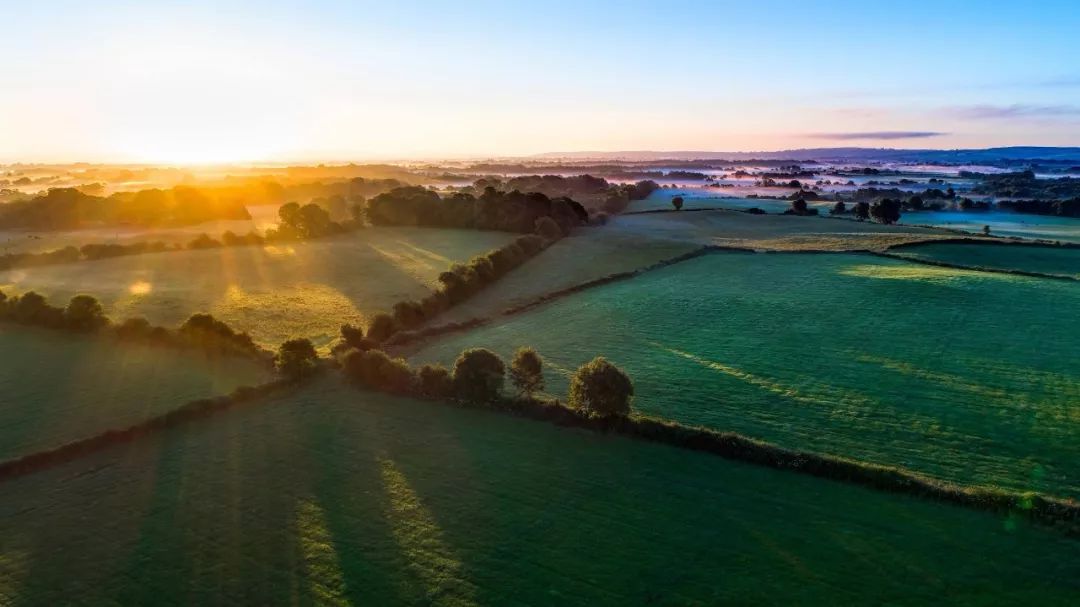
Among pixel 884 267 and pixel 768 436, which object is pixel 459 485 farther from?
pixel 884 267

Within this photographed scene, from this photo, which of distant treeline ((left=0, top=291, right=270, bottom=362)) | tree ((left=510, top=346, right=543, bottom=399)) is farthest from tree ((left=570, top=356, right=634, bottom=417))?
distant treeline ((left=0, top=291, right=270, bottom=362))

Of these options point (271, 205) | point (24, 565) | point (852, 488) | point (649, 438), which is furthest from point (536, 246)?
point (271, 205)

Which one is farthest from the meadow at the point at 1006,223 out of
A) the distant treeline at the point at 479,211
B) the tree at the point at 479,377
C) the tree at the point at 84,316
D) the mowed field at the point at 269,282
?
the tree at the point at 84,316

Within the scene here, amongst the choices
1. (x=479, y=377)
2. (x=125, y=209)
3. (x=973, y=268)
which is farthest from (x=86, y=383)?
(x=125, y=209)

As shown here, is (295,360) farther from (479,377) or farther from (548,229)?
(548,229)

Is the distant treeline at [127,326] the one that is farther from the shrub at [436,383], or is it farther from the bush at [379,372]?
the shrub at [436,383]

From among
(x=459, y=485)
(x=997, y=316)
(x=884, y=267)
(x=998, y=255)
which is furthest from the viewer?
(x=998, y=255)
